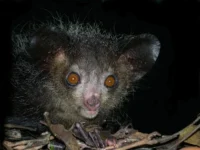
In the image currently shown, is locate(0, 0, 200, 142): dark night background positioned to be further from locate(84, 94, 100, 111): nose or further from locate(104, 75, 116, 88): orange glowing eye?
locate(84, 94, 100, 111): nose

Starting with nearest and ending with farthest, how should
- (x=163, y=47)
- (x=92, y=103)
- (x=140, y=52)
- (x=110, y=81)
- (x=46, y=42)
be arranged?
(x=92, y=103)
(x=46, y=42)
(x=110, y=81)
(x=140, y=52)
(x=163, y=47)

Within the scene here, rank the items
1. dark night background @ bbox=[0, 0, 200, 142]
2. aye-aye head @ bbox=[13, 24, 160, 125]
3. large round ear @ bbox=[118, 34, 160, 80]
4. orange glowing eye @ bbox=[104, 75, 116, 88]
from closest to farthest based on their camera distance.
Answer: aye-aye head @ bbox=[13, 24, 160, 125], orange glowing eye @ bbox=[104, 75, 116, 88], large round ear @ bbox=[118, 34, 160, 80], dark night background @ bbox=[0, 0, 200, 142]

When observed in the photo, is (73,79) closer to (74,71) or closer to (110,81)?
(74,71)

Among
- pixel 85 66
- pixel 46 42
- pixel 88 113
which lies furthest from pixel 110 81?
pixel 46 42

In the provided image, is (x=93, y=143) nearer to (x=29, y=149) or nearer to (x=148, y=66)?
(x=29, y=149)

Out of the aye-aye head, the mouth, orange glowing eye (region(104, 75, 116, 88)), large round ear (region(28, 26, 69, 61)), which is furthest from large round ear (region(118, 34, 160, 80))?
the mouth
